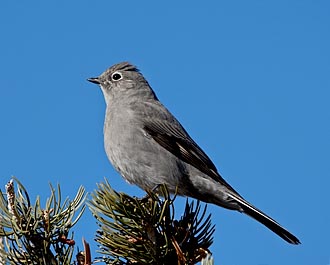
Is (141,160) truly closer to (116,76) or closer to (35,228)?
(116,76)

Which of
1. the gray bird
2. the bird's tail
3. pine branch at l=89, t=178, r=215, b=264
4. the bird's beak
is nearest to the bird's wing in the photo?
the gray bird

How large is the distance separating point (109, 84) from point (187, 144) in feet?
5.44

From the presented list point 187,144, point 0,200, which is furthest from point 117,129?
point 0,200

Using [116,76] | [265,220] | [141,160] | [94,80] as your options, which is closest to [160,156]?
[141,160]

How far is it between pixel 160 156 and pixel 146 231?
2.93 meters

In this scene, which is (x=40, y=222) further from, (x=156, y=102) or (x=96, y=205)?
(x=156, y=102)

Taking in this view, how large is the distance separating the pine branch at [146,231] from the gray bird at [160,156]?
6.40ft

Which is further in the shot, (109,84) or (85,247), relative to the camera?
(109,84)

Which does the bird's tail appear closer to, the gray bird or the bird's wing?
the gray bird

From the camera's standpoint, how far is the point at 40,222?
3.33 m

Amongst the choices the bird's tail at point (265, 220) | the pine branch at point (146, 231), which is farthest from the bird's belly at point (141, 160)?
the pine branch at point (146, 231)

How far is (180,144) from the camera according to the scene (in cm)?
687

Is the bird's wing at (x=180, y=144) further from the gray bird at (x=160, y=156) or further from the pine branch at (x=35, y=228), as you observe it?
the pine branch at (x=35, y=228)

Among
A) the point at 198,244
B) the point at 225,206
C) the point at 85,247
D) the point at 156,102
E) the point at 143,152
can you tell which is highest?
the point at 156,102
